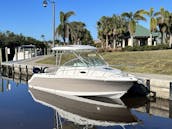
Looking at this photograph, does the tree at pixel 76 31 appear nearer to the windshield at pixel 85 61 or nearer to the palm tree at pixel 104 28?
the palm tree at pixel 104 28

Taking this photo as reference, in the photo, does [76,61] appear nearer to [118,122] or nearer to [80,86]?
[80,86]

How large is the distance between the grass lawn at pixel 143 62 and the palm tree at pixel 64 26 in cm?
2269

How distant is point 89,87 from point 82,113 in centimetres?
380

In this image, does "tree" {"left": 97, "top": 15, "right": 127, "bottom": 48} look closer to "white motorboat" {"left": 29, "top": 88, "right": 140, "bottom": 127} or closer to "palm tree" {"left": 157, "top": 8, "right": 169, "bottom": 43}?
"palm tree" {"left": 157, "top": 8, "right": 169, "bottom": 43}

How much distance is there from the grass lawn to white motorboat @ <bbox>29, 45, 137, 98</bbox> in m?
5.31

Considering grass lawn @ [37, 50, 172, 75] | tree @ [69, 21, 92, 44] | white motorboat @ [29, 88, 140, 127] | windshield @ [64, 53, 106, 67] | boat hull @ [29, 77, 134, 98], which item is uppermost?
tree @ [69, 21, 92, 44]

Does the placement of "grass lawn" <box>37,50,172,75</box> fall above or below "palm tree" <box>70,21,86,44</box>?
below

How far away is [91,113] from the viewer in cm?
1845

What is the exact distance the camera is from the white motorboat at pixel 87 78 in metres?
21.4

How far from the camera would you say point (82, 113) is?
60.7ft

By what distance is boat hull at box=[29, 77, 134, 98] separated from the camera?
21375mm

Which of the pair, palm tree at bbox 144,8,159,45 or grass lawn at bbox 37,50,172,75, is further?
palm tree at bbox 144,8,159,45

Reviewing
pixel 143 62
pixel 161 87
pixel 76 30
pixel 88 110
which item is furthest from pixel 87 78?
pixel 76 30

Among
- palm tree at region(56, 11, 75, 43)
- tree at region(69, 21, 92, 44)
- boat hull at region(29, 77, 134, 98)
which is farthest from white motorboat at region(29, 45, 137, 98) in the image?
tree at region(69, 21, 92, 44)
